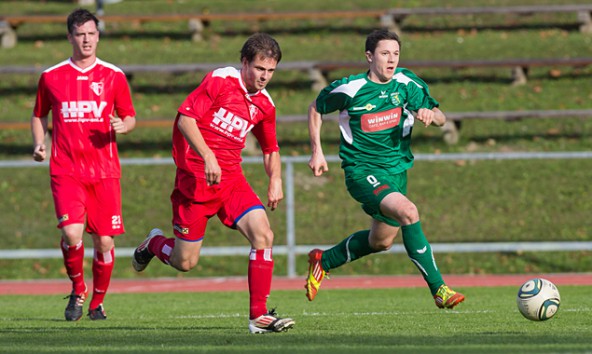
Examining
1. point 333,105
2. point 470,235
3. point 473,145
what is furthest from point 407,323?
point 473,145

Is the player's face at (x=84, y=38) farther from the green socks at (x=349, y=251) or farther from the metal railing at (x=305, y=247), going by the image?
the metal railing at (x=305, y=247)

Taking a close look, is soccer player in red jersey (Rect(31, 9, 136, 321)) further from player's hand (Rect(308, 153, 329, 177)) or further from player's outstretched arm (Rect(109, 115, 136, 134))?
player's hand (Rect(308, 153, 329, 177))

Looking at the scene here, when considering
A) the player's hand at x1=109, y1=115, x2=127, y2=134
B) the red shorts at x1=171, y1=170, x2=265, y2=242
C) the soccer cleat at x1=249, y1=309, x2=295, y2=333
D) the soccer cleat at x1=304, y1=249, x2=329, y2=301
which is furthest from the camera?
the soccer cleat at x1=304, y1=249, x2=329, y2=301

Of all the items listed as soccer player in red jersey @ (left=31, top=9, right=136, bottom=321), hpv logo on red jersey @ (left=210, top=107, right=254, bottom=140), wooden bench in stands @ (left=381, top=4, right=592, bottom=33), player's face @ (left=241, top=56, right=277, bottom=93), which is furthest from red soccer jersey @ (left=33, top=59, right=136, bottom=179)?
wooden bench in stands @ (left=381, top=4, right=592, bottom=33)

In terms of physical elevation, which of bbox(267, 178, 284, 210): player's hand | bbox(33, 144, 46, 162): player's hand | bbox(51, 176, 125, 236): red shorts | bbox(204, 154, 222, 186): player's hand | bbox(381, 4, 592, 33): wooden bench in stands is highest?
bbox(381, 4, 592, 33): wooden bench in stands

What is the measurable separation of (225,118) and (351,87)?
1.47 metres

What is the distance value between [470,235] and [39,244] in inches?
237

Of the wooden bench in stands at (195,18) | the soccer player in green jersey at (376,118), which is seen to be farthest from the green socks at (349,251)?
the wooden bench in stands at (195,18)

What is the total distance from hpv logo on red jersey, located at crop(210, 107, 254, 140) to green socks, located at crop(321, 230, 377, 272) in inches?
79.1

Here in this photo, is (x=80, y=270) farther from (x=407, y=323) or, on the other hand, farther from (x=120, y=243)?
(x=120, y=243)

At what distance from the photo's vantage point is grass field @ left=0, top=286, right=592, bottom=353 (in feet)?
19.8

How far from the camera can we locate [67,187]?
8.62 metres

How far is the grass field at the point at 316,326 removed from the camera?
6027 mm

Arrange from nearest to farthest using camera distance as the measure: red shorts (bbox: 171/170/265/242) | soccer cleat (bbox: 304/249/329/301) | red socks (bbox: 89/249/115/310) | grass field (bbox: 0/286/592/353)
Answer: grass field (bbox: 0/286/592/353) → red shorts (bbox: 171/170/265/242) → red socks (bbox: 89/249/115/310) → soccer cleat (bbox: 304/249/329/301)
